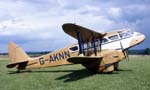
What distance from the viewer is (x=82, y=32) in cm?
2034

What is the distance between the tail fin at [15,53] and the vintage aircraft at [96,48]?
6.18ft

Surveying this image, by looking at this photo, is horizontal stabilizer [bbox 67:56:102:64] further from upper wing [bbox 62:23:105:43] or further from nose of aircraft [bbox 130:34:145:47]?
nose of aircraft [bbox 130:34:145:47]

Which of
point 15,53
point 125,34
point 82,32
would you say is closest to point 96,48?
point 82,32

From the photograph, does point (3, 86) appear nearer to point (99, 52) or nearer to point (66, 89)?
point (66, 89)

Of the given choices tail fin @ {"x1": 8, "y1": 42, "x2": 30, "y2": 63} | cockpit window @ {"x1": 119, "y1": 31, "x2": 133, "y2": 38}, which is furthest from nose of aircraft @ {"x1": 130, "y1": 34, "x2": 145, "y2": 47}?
tail fin @ {"x1": 8, "y1": 42, "x2": 30, "y2": 63}

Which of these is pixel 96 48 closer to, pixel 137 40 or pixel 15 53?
pixel 137 40

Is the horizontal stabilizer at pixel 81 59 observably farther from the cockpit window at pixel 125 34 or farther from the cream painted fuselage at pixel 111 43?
the cockpit window at pixel 125 34

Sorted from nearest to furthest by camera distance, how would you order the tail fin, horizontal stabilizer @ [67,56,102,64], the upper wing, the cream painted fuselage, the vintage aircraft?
horizontal stabilizer @ [67,56,102,64], the upper wing, the vintage aircraft, the cream painted fuselage, the tail fin

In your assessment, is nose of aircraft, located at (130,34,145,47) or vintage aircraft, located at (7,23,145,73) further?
nose of aircraft, located at (130,34,145,47)

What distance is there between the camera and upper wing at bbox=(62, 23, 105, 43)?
758 inches

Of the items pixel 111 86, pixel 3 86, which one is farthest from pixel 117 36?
pixel 3 86

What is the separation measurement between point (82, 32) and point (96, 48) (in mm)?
1393

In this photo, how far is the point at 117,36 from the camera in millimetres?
20609

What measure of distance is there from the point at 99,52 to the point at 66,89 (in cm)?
734
